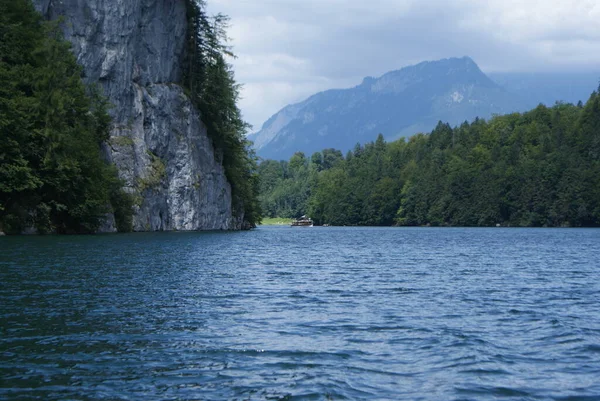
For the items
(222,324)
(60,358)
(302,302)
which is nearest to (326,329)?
(222,324)

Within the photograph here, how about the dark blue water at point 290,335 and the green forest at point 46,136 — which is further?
the green forest at point 46,136

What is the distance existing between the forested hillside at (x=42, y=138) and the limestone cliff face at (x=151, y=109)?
35.7ft

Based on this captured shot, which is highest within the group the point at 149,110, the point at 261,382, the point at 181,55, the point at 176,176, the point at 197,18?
the point at 197,18

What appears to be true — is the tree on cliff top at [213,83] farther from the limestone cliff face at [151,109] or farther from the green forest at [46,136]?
the green forest at [46,136]

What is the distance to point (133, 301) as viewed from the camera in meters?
21.9

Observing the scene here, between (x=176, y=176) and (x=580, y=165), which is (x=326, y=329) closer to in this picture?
(x=176, y=176)

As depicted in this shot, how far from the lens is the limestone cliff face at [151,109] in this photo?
253 ft

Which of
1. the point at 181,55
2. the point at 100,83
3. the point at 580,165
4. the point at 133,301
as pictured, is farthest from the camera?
the point at 580,165

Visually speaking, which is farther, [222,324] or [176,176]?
[176,176]

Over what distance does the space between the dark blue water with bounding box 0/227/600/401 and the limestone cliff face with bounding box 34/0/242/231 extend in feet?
159

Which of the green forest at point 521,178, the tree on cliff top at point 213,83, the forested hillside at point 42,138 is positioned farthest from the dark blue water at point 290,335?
the green forest at point 521,178

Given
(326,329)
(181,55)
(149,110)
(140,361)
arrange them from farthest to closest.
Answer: (181,55) < (149,110) < (326,329) < (140,361)

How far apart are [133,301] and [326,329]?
24.7 ft

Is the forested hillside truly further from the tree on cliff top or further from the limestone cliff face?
the tree on cliff top
